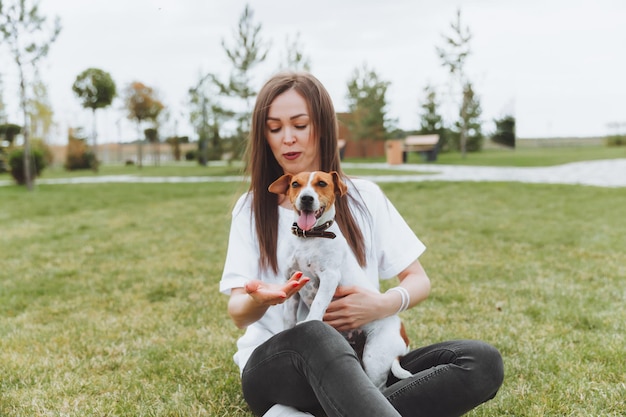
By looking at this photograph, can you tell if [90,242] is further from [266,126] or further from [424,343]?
[266,126]

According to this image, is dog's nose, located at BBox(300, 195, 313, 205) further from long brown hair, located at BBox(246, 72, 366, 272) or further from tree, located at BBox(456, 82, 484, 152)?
tree, located at BBox(456, 82, 484, 152)

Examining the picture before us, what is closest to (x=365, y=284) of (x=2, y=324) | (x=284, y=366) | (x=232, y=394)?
(x=284, y=366)

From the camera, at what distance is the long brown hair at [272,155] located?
2.38 metres

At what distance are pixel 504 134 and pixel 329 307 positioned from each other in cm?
4071

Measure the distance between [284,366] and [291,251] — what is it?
0.46 metres

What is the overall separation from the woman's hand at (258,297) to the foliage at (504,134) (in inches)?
1578

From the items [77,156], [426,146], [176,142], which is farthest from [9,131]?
[426,146]

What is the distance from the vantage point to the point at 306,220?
193cm

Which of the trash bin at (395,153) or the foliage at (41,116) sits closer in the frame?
the trash bin at (395,153)

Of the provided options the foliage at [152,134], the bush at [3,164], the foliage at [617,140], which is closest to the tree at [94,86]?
the bush at [3,164]

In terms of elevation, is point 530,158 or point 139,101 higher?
point 139,101

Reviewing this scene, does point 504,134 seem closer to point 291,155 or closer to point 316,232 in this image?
point 291,155

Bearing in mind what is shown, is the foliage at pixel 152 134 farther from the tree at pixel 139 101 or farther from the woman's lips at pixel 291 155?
the woman's lips at pixel 291 155

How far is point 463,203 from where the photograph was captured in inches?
438
